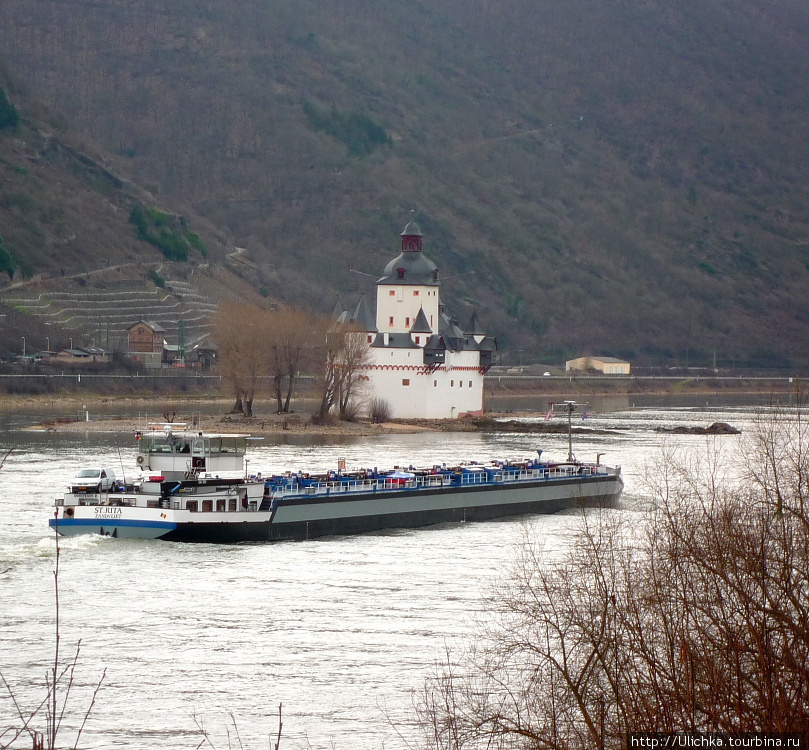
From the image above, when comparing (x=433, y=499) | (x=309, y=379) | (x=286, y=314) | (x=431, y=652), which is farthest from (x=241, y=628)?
(x=309, y=379)

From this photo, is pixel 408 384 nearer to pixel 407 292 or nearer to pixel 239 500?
pixel 407 292

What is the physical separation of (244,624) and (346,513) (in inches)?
677

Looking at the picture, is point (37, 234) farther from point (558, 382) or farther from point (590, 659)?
point (590, 659)

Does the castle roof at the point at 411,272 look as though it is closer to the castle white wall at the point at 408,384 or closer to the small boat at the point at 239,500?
the castle white wall at the point at 408,384

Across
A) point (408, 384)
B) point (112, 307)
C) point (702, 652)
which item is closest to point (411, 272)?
point (408, 384)

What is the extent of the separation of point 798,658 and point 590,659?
265 cm

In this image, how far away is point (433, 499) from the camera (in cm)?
5438

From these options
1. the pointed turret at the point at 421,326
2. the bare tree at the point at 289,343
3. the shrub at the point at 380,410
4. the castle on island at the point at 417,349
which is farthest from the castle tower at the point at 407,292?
the bare tree at the point at 289,343

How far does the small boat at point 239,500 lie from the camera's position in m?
45.8

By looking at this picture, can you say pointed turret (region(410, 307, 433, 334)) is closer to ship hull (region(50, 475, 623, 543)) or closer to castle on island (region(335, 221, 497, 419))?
castle on island (region(335, 221, 497, 419))

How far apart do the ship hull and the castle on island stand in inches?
2068

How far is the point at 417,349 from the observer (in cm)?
11350

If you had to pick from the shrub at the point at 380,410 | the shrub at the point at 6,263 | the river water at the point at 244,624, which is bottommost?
the river water at the point at 244,624

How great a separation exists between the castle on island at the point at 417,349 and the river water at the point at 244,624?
56016 mm
